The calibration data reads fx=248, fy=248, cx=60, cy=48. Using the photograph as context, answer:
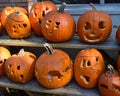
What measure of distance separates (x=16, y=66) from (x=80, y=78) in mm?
801

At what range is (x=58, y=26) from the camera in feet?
10.1

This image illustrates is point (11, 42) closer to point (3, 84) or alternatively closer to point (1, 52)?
point (1, 52)

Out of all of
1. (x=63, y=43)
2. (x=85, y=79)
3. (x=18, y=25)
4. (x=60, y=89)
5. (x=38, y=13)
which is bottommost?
(x=60, y=89)

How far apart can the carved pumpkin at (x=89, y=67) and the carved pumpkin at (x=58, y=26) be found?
395 millimetres

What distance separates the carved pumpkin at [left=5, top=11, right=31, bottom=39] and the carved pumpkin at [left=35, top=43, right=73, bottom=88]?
2.08 feet

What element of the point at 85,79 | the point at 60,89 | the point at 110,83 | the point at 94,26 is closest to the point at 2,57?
the point at 60,89

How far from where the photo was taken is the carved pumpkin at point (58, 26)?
10.1ft

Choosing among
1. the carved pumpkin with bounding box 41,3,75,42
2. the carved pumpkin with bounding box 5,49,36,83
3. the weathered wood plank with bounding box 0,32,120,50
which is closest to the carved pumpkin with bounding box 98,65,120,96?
the weathered wood plank with bounding box 0,32,120,50

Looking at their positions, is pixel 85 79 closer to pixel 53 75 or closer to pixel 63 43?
pixel 53 75

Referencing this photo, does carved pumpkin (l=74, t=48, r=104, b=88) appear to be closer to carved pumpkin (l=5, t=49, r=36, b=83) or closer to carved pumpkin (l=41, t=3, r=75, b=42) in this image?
carved pumpkin (l=41, t=3, r=75, b=42)

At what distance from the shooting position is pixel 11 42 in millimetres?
3418

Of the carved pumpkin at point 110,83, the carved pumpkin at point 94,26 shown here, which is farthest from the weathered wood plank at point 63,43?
the carved pumpkin at point 110,83

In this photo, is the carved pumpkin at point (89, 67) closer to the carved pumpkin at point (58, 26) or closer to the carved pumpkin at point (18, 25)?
the carved pumpkin at point (58, 26)

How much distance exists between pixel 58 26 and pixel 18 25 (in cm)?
59
